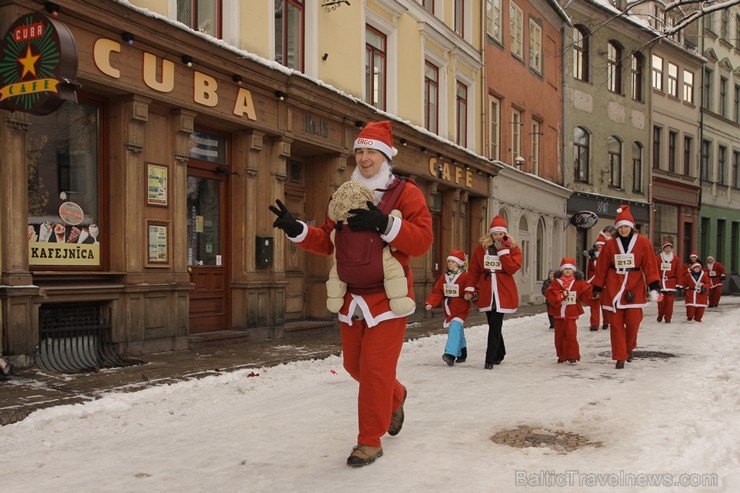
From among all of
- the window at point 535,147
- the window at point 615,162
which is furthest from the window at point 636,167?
the window at point 535,147

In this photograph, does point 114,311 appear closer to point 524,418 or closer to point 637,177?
point 524,418

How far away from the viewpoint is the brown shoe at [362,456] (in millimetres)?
4555

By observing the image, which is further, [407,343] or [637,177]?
[637,177]

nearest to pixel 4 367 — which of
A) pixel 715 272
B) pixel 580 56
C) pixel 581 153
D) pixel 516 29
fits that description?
pixel 715 272

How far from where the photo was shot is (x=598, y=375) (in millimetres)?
8492

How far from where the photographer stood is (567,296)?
981 centimetres


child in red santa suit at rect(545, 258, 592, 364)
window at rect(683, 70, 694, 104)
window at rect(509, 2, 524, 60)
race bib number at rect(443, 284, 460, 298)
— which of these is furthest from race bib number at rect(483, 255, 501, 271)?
window at rect(683, 70, 694, 104)

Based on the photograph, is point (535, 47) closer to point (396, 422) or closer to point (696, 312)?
point (696, 312)

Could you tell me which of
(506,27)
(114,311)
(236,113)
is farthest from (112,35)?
(506,27)

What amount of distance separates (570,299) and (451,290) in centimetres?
158

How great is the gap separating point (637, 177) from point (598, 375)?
27.0 meters

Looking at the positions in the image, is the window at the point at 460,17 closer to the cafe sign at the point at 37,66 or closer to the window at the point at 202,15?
the window at the point at 202,15

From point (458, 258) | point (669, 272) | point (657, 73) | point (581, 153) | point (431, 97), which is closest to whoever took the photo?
point (458, 258)

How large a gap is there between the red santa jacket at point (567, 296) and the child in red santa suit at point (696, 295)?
Result: 8.13 meters
